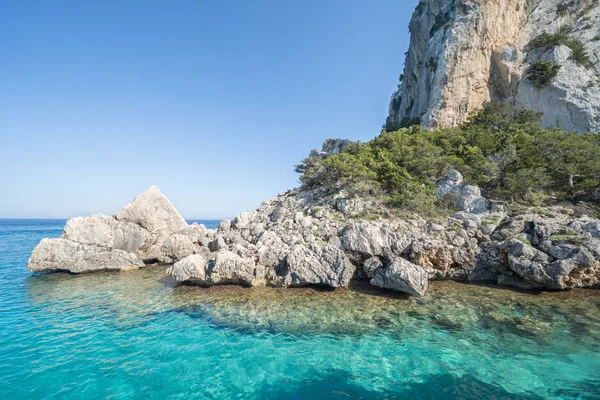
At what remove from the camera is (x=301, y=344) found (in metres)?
9.62

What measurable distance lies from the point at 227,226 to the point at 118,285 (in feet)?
35.4

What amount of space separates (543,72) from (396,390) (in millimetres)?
48180

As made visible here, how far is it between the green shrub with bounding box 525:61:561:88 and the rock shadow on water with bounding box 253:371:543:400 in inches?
1787

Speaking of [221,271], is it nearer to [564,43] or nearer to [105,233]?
[105,233]

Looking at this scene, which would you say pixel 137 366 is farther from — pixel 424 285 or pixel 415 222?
pixel 415 222

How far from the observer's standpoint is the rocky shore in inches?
557

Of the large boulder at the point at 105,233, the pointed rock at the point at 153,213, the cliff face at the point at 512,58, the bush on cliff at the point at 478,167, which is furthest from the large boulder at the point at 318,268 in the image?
the cliff face at the point at 512,58

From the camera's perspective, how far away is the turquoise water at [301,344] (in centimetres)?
744

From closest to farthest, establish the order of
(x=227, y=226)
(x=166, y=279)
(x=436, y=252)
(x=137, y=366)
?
(x=137, y=366)
(x=436, y=252)
(x=166, y=279)
(x=227, y=226)

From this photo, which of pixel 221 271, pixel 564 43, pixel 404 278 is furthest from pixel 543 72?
pixel 221 271

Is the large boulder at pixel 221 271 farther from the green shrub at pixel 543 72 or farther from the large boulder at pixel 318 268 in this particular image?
the green shrub at pixel 543 72

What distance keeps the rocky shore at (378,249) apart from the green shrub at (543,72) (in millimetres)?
27365

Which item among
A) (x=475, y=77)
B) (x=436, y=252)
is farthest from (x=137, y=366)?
(x=475, y=77)

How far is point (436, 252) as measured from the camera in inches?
631
